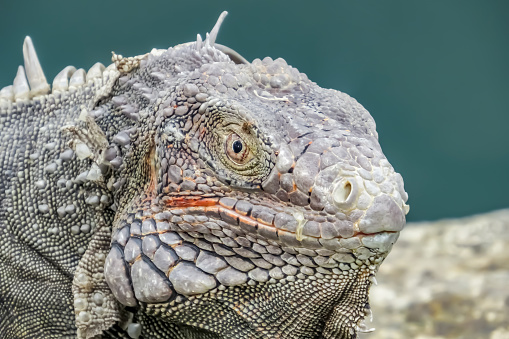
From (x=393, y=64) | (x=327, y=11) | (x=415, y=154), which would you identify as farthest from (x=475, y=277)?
(x=327, y=11)

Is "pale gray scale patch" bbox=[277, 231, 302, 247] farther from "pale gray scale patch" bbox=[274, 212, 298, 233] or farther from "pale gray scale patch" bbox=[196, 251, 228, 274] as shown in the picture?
"pale gray scale patch" bbox=[196, 251, 228, 274]

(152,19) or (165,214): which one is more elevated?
(152,19)

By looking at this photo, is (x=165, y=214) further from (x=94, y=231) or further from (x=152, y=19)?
(x=152, y=19)

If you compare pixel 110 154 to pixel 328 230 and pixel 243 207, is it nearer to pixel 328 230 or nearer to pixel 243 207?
pixel 243 207

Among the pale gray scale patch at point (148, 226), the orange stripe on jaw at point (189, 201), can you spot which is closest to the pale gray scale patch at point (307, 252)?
the orange stripe on jaw at point (189, 201)

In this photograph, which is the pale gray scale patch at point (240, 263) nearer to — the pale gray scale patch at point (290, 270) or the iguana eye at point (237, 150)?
the pale gray scale patch at point (290, 270)
